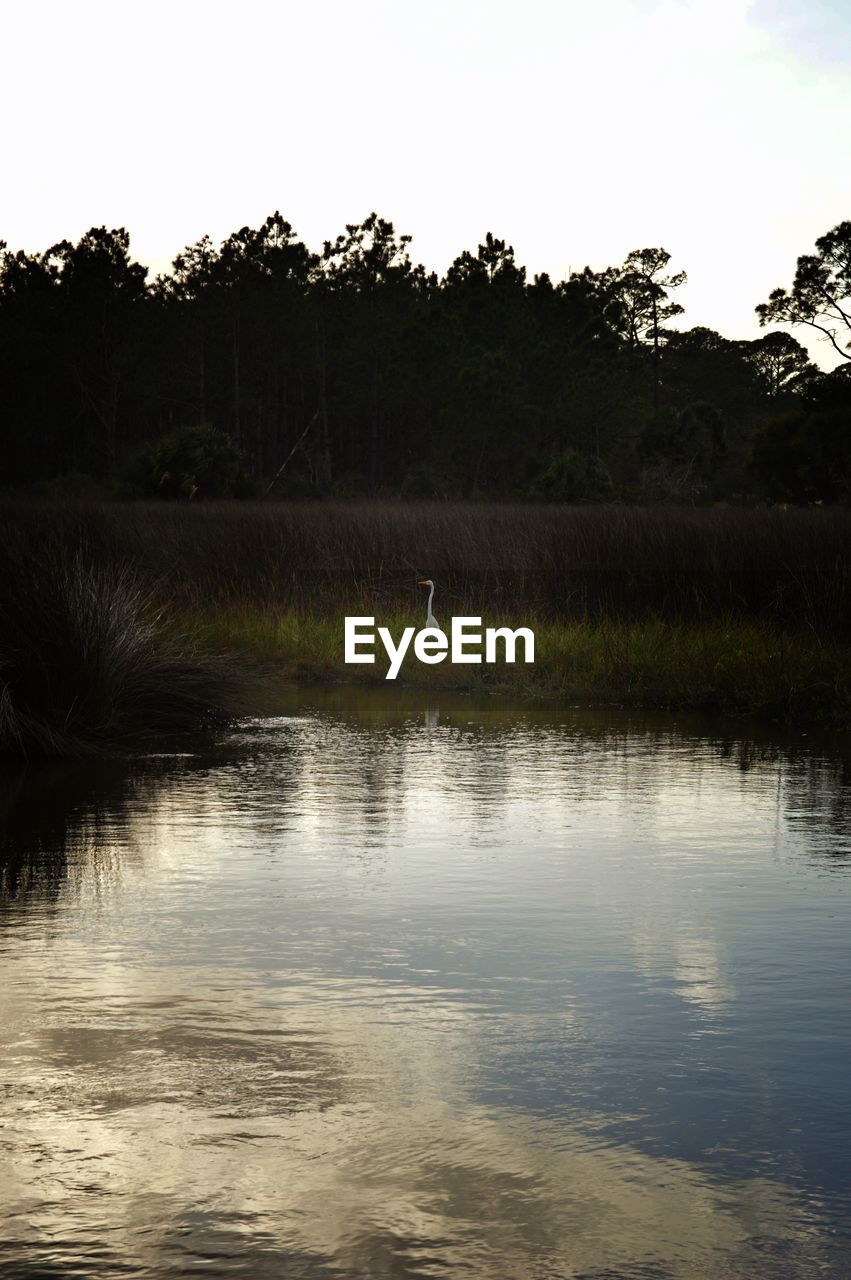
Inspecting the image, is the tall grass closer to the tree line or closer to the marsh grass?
the marsh grass

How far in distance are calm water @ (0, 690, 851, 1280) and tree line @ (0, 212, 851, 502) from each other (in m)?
54.0

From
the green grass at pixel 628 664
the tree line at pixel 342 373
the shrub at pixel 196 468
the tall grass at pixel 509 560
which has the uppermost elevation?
the tree line at pixel 342 373

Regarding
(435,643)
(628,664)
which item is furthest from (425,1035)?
(435,643)

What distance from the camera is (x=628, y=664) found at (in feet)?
57.3

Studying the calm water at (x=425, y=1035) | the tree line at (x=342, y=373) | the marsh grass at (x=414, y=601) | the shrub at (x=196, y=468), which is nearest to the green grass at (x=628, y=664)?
the marsh grass at (x=414, y=601)

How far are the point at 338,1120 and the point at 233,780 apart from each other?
656 centimetres

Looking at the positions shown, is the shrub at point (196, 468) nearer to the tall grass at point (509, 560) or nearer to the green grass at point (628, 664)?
the tall grass at point (509, 560)

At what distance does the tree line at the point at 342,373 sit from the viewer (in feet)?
231

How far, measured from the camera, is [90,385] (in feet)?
247

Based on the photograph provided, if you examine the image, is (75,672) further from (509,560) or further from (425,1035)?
(509,560)

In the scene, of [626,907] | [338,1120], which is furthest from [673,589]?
[338,1120]

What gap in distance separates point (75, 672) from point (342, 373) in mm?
66716

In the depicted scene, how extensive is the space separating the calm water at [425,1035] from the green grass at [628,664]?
5501mm

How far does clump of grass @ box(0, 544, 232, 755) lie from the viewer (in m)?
12.5
